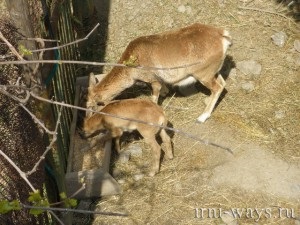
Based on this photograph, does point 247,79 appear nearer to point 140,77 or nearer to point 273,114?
point 273,114

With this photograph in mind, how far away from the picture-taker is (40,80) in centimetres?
399

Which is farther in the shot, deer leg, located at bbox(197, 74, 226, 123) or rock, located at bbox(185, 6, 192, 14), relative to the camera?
rock, located at bbox(185, 6, 192, 14)

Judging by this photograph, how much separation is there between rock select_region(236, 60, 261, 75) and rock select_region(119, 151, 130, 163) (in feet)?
7.89

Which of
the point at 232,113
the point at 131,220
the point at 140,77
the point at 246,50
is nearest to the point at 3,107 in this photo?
the point at 131,220

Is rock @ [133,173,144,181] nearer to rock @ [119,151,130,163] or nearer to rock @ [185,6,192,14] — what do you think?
rock @ [119,151,130,163]

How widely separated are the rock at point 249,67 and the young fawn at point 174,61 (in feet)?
2.71

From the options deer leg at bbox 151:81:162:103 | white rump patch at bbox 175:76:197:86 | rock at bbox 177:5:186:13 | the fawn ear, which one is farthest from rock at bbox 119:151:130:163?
rock at bbox 177:5:186:13

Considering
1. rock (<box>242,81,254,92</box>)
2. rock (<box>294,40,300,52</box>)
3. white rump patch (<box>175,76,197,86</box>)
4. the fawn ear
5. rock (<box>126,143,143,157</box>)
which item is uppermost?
the fawn ear

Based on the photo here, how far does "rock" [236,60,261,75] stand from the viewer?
7316 mm

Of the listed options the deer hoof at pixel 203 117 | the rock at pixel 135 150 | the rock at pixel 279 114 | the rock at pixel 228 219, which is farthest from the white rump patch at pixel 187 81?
the rock at pixel 228 219

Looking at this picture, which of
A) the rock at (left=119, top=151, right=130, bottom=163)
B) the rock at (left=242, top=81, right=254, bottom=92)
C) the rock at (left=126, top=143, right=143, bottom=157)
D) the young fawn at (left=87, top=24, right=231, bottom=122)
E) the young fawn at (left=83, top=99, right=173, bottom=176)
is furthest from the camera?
the rock at (left=242, top=81, right=254, bottom=92)

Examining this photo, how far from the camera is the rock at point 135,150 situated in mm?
6184

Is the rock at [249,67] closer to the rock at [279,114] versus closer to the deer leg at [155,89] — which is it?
the rock at [279,114]

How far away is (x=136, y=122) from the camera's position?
5641mm
